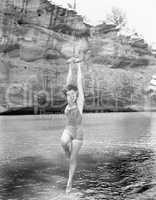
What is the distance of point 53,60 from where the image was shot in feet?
152

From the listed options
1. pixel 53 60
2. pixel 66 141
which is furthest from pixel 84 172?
pixel 53 60

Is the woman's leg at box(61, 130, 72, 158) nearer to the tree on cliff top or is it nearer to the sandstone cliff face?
the sandstone cliff face

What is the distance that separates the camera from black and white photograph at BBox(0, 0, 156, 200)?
665cm

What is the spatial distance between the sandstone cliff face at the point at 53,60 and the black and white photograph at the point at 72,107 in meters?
0.13

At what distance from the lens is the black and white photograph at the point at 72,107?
665 cm

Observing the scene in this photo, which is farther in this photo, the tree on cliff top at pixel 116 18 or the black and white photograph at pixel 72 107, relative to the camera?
the tree on cliff top at pixel 116 18

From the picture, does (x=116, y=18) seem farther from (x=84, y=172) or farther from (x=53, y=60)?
(x=84, y=172)

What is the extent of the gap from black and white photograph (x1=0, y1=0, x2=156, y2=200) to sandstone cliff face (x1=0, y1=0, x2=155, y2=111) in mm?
132

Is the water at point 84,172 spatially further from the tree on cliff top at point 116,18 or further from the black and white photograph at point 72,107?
the tree on cliff top at point 116,18

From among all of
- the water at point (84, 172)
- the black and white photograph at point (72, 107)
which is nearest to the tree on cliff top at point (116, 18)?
the black and white photograph at point (72, 107)

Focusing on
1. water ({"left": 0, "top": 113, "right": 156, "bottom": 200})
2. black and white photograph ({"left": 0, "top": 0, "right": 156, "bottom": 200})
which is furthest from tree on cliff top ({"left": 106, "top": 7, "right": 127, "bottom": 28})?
water ({"left": 0, "top": 113, "right": 156, "bottom": 200})

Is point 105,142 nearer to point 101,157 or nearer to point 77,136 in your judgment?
point 101,157

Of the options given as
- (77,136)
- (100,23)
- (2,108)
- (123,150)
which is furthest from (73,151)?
(100,23)

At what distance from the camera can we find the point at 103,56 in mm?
53844
